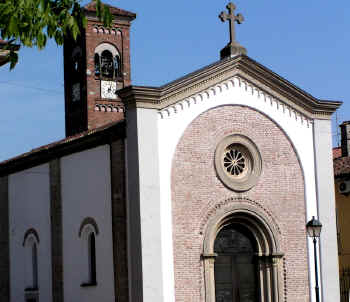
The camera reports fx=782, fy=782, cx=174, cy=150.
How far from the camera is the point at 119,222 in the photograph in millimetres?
22047

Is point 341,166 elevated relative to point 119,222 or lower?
elevated

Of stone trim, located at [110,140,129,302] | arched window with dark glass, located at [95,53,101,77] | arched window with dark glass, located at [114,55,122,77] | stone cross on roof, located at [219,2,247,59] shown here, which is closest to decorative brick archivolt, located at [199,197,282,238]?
stone trim, located at [110,140,129,302]

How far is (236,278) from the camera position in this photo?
2309 centimetres

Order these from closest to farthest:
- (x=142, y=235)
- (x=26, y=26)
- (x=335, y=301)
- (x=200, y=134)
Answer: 1. (x=26, y=26)
2. (x=142, y=235)
3. (x=200, y=134)
4. (x=335, y=301)

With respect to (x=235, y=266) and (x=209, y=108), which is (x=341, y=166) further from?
(x=209, y=108)

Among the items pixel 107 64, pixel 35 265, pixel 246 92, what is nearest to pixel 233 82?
pixel 246 92

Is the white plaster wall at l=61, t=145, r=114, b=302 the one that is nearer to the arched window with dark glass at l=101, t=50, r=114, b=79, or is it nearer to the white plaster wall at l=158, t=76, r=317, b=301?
the white plaster wall at l=158, t=76, r=317, b=301

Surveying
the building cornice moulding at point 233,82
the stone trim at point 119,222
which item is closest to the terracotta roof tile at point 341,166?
the building cornice moulding at point 233,82

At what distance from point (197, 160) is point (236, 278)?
12.3 feet

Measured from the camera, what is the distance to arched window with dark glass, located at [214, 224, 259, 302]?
22.8 m

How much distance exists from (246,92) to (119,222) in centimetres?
558

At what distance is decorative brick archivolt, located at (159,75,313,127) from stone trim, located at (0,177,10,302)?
948cm

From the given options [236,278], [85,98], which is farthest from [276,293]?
[85,98]

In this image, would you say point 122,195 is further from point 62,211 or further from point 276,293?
point 276,293
